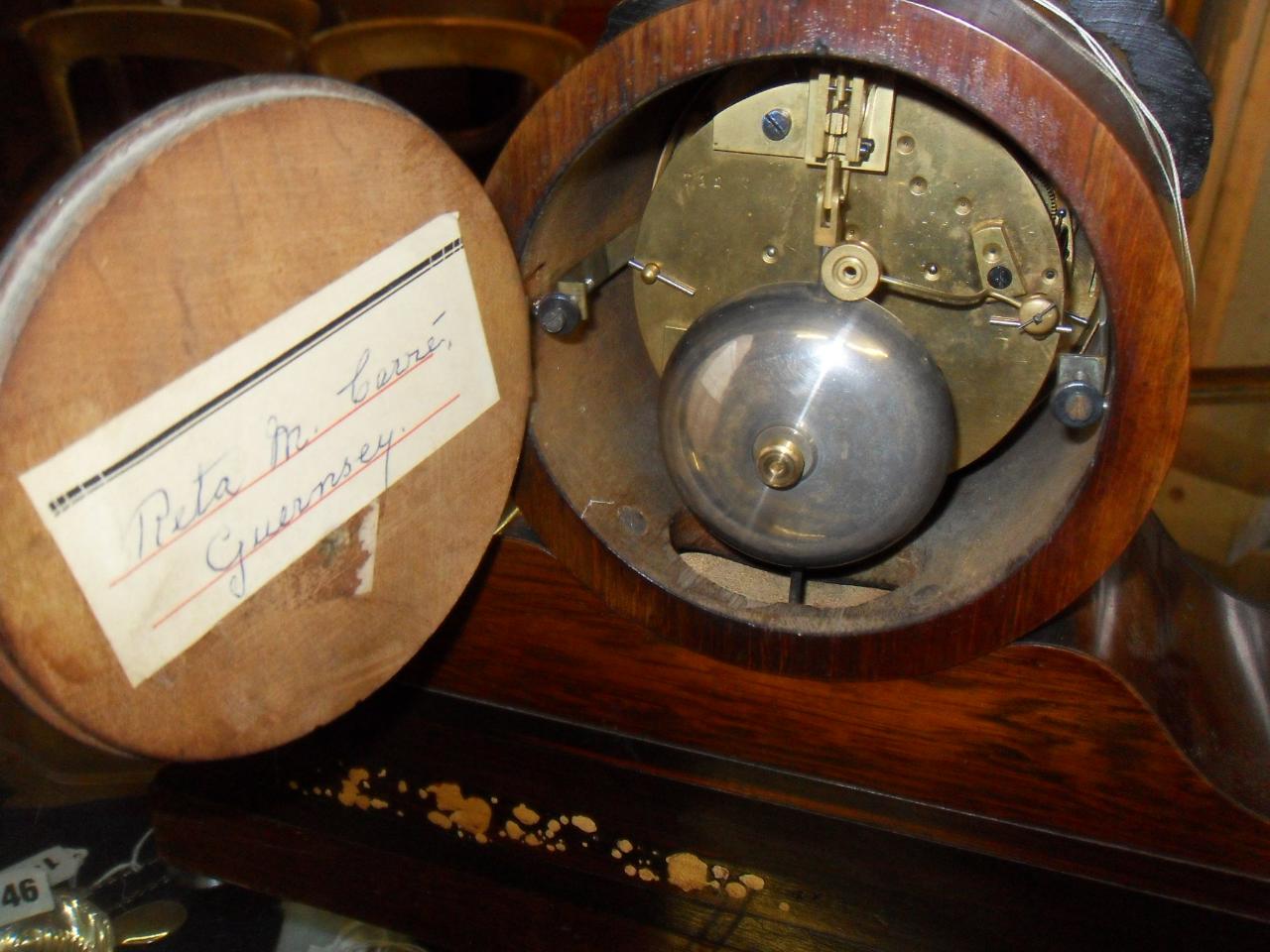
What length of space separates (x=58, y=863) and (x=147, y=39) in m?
1.44

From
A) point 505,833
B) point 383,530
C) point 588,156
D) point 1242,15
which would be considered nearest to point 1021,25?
point 588,156

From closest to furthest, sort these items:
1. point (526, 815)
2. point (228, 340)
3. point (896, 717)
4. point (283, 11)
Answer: point (228, 340) < point (896, 717) < point (526, 815) < point (283, 11)

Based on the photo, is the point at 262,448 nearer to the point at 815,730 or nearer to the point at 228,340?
the point at 228,340

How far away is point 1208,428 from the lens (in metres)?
2.02

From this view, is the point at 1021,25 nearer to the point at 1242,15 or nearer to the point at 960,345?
the point at 960,345

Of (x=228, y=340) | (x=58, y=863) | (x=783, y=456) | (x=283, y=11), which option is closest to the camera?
(x=228, y=340)

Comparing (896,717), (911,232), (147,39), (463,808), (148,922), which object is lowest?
(148,922)

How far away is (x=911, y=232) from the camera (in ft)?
2.77

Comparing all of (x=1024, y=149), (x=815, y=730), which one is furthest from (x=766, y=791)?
(x=1024, y=149)

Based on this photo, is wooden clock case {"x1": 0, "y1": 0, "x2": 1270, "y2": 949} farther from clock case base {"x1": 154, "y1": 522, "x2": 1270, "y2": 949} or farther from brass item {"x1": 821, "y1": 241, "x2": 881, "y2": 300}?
brass item {"x1": 821, "y1": 241, "x2": 881, "y2": 300}

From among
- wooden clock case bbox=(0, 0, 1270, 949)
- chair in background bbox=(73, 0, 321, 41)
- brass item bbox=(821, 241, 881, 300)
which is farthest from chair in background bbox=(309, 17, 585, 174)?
brass item bbox=(821, 241, 881, 300)

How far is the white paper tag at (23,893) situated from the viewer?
41.6 inches

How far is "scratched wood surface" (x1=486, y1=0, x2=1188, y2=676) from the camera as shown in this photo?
2.15 ft

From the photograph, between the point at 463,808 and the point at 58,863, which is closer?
the point at 463,808
